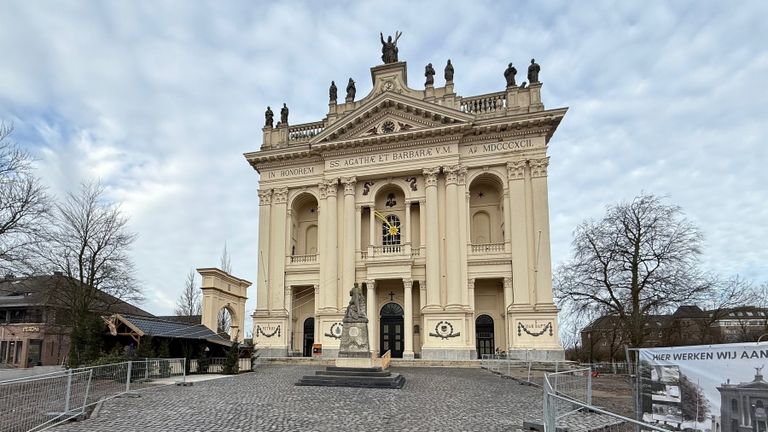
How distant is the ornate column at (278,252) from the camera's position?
3188 centimetres

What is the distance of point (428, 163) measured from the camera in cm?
3012

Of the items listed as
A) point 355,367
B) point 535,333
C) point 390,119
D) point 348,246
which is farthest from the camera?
point 390,119

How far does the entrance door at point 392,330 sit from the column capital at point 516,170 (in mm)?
10462

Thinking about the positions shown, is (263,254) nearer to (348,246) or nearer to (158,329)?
(348,246)

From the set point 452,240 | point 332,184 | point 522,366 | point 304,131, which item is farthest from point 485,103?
point 522,366

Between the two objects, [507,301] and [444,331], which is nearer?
[444,331]

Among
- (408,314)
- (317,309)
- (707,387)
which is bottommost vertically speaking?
(707,387)

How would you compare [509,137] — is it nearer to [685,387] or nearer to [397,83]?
[397,83]

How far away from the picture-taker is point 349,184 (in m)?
31.5

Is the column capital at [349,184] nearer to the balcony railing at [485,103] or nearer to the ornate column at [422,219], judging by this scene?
the ornate column at [422,219]

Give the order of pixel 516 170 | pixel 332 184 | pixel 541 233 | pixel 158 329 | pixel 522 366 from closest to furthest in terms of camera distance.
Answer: pixel 158 329
pixel 522 366
pixel 541 233
pixel 516 170
pixel 332 184

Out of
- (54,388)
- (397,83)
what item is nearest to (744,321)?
(397,83)

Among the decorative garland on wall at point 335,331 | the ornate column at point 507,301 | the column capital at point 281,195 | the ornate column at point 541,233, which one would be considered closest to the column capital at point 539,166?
the ornate column at point 541,233

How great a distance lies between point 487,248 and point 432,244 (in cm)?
329
